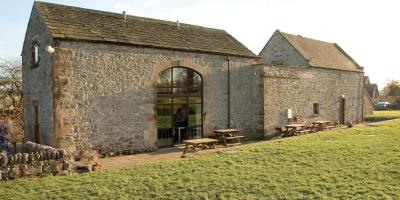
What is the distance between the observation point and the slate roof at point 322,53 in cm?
2396

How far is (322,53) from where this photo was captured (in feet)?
87.5

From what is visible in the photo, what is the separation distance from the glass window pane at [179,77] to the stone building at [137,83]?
5 cm

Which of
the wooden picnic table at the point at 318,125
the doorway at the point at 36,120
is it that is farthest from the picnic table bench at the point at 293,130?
the doorway at the point at 36,120

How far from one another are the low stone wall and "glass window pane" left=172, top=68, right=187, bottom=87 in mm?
6512

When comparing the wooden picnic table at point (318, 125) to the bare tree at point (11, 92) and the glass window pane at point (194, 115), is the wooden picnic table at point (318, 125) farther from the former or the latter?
the bare tree at point (11, 92)

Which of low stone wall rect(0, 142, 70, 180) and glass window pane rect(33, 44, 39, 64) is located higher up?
glass window pane rect(33, 44, 39, 64)

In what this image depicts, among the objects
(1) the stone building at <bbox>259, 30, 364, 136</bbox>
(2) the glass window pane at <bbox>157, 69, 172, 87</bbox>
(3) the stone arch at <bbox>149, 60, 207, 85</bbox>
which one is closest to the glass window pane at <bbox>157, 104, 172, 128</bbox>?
(2) the glass window pane at <bbox>157, 69, 172, 87</bbox>

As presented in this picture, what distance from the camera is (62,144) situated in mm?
11523

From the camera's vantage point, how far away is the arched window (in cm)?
1448

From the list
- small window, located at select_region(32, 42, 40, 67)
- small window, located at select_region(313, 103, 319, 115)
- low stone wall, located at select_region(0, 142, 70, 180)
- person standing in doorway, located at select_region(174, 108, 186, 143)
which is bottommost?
low stone wall, located at select_region(0, 142, 70, 180)

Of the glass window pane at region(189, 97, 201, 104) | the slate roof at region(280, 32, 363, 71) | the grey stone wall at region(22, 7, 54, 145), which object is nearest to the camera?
the grey stone wall at region(22, 7, 54, 145)

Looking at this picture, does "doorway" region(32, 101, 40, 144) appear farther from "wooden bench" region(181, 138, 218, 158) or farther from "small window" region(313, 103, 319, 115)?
"small window" region(313, 103, 319, 115)

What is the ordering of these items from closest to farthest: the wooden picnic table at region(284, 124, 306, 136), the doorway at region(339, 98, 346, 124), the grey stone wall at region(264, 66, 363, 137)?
the wooden picnic table at region(284, 124, 306, 136) < the grey stone wall at region(264, 66, 363, 137) < the doorway at region(339, 98, 346, 124)

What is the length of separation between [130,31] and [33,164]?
705 cm
